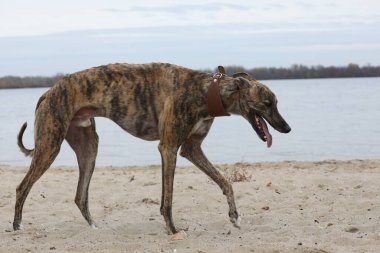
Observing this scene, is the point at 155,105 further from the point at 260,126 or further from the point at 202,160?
the point at 260,126

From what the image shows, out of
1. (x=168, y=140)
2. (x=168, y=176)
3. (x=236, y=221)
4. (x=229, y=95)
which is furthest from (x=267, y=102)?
(x=236, y=221)

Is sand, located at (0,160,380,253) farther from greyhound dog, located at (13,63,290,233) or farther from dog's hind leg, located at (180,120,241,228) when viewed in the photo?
greyhound dog, located at (13,63,290,233)

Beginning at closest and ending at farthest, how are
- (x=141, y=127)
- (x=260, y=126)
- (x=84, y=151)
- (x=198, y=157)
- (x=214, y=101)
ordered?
(x=214, y=101), (x=260, y=126), (x=141, y=127), (x=198, y=157), (x=84, y=151)

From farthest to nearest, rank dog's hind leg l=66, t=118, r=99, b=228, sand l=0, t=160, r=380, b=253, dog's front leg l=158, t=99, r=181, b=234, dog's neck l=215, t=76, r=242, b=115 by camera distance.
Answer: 1. dog's hind leg l=66, t=118, r=99, b=228
2. dog's neck l=215, t=76, r=242, b=115
3. dog's front leg l=158, t=99, r=181, b=234
4. sand l=0, t=160, r=380, b=253

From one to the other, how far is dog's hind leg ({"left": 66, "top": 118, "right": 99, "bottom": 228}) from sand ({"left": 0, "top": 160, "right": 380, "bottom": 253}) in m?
0.30

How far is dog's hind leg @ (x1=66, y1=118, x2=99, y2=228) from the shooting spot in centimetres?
835

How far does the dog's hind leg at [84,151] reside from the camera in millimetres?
8352

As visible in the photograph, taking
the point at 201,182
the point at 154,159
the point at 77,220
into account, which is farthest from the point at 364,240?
the point at 154,159

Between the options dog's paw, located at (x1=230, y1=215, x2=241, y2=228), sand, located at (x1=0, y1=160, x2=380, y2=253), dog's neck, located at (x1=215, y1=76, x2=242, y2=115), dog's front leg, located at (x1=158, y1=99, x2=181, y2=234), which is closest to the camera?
sand, located at (x1=0, y1=160, x2=380, y2=253)

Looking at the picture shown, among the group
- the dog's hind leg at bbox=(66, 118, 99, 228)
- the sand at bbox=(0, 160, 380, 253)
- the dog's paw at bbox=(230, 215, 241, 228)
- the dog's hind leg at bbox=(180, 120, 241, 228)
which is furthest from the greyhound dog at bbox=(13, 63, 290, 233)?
the dog's paw at bbox=(230, 215, 241, 228)

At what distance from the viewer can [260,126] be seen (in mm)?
7672

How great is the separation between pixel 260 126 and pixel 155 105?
1.11 meters

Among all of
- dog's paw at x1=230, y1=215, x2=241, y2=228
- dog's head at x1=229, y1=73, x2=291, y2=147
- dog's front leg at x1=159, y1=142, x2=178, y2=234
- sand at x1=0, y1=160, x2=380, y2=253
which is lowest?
sand at x1=0, y1=160, x2=380, y2=253

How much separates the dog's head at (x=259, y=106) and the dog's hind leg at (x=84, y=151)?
1781 millimetres
